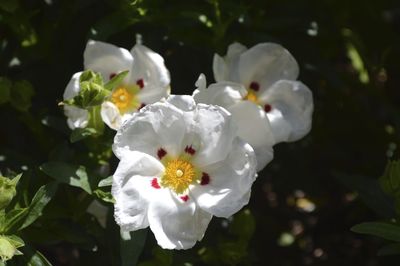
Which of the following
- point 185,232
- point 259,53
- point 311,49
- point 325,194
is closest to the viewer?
point 185,232

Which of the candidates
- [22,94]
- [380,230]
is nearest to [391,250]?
[380,230]

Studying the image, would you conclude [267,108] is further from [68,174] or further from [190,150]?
[68,174]

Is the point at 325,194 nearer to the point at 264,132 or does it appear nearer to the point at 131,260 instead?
the point at 264,132

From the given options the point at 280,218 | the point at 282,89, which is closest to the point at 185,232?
the point at 282,89

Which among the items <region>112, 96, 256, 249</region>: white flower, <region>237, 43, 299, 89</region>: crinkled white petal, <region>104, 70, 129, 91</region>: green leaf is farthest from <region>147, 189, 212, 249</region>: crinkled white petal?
<region>237, 43, 299, 89</region>: crinkled white petal

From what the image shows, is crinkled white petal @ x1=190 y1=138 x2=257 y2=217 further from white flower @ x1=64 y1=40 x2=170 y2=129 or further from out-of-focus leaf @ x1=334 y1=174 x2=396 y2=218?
out-of-focus leaf @ x1=334 y1=174 x2=396 y2=218
